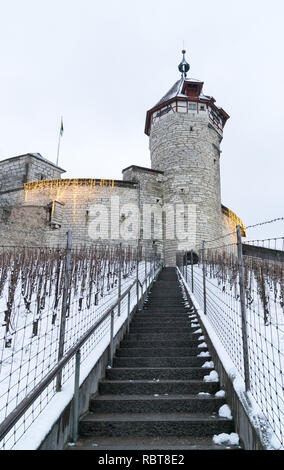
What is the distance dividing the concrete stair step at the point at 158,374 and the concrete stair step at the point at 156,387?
0.20 meters

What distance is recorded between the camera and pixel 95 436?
8.14 ft

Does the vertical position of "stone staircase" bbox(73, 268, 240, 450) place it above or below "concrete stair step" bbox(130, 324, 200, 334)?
below

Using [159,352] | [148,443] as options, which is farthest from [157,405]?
[159,352]

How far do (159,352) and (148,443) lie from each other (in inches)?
61.2

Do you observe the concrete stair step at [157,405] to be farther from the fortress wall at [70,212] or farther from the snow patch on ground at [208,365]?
the fortress wall at [70,212]

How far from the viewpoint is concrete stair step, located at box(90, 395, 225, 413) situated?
9.12ft

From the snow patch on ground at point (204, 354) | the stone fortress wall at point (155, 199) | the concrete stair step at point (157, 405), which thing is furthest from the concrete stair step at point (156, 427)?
the stone fortress wall at point (155, 199)

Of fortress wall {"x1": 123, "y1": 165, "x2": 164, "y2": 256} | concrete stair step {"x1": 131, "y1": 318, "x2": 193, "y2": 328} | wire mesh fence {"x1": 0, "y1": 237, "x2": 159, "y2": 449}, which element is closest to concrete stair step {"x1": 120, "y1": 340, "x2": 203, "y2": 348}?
wire mesh fence {"x1": 0, "y1": 237, "x2": 159, "y2": 449}

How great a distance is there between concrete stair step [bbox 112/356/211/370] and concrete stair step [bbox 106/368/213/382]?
239 millimetres

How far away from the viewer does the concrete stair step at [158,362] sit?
3.61 meters

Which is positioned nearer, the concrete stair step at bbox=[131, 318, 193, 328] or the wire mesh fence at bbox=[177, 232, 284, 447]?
the wire mesh fence at bbox=[177, 232, 284, 447]

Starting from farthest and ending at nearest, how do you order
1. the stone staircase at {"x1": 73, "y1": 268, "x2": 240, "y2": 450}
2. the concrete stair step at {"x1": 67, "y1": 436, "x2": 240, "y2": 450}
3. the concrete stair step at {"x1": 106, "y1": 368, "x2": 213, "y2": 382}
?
the concrete stair step at {"x1": 106, "y1": 368, "x2": 213, "y2": 382} < the stone staircase at {"x1": 73, "y1": 268, "x2": 240, "y2": 450} < the concrete stair step at {"x1": 67, "y1": 436, "x2": 240, "y2": 450}

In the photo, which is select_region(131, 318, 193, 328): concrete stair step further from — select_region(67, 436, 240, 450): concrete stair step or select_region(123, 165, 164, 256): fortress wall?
select_region(123, 165, 164, 256): fortress wall
